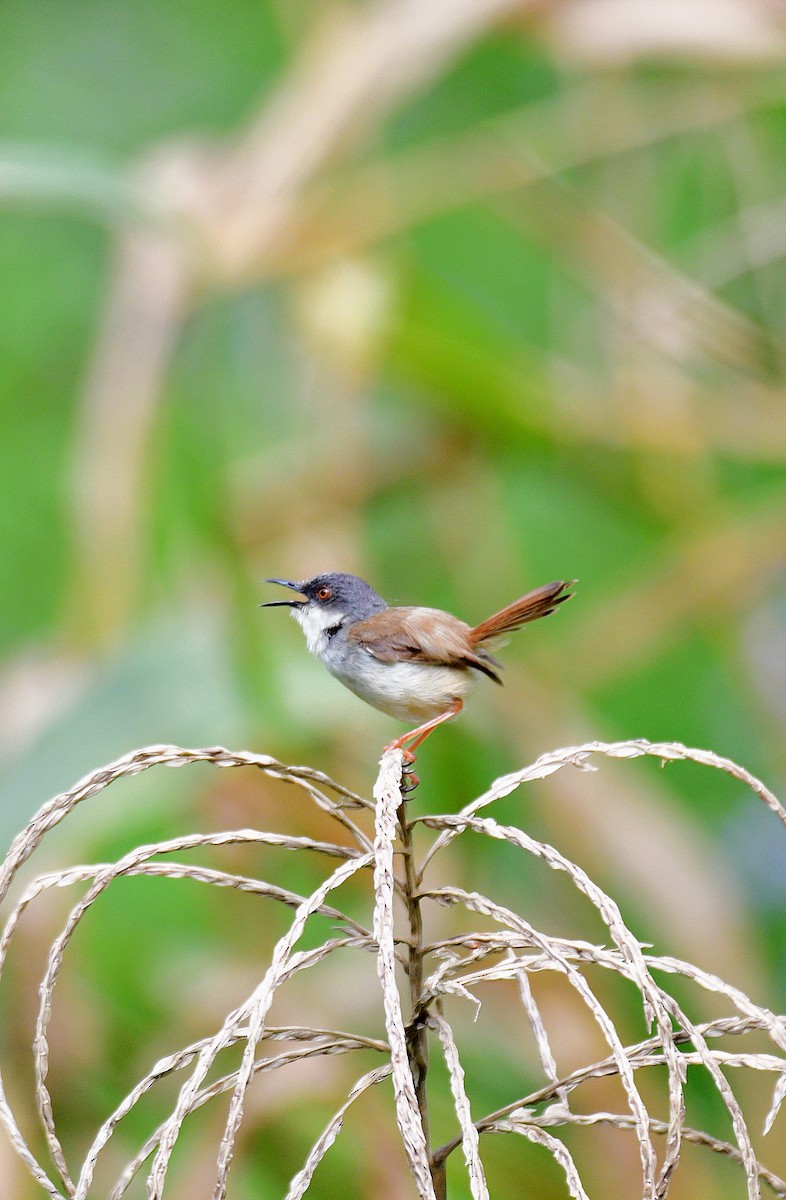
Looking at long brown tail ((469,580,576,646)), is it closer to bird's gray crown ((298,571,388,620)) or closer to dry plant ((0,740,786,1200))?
bird's gray crown ((298,571,388,620))

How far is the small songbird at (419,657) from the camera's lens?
1.87 meters

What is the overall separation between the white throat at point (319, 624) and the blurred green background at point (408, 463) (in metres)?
0.39

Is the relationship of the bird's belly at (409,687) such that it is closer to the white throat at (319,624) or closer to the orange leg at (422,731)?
the orange leg at (422,731)

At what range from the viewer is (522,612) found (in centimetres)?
186

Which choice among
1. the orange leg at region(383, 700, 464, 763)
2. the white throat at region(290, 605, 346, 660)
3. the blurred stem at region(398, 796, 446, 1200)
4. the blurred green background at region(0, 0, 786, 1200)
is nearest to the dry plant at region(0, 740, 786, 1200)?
the blurred stem at region(398, 796, 446, 1200)

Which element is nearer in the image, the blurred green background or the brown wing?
the brown wing

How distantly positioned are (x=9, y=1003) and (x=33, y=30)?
184 inches

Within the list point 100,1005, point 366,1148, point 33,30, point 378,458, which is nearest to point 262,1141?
point 366,1148

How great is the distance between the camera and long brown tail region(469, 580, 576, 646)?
1736mm

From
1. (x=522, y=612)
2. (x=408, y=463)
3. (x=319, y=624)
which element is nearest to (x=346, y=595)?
(x=319, y=624)

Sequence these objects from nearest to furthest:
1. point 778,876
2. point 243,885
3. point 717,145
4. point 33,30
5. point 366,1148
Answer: point 243,885 → point 366,1148 → point 717,145 → point 778,876 → point 33,30

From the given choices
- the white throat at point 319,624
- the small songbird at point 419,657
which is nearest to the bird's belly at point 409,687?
the small songbird at point 419,657

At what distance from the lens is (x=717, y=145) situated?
3.39m

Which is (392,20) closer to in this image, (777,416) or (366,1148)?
(777,416)
